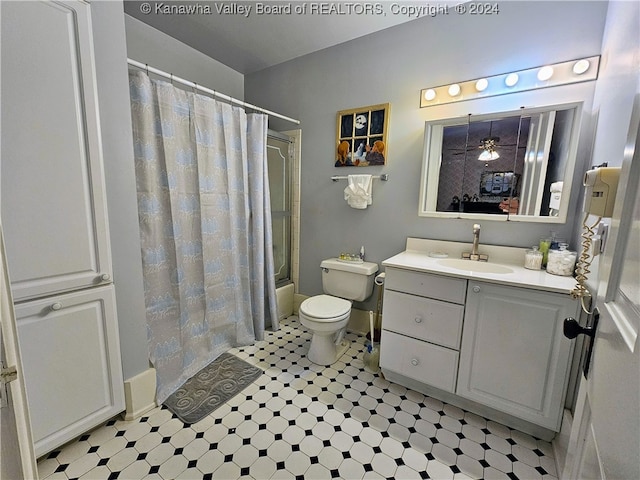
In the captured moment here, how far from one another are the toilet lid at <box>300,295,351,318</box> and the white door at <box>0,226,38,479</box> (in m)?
1.41

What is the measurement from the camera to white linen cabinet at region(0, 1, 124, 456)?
0.99 m

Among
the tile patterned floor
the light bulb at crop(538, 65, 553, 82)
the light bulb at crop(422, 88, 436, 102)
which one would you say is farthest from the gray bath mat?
the light bulb at crop(538, 65, 553, 82)

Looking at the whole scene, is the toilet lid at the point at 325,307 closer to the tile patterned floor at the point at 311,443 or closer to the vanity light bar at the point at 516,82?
the tile patterned floor at the point at 311,443

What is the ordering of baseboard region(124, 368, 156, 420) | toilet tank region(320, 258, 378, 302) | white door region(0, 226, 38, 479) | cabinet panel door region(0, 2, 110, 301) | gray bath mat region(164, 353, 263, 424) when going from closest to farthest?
white door region(0, 226, 38, 479)
cabinet panel door region(0, 2, 110, 301)
baseboard region(124, 368, 156, 420)
gray bath mat region(164, 353, 263, 424)
toilet tank region(320, 258, 378, 302)

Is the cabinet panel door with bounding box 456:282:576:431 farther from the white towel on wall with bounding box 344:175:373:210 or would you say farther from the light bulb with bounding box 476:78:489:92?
the light bulb with bounding box 476:78:489:92

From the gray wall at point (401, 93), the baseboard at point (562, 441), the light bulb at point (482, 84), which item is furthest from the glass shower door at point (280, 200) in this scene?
the baseboard at point (562, 441)

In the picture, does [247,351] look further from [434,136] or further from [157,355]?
[434,136]

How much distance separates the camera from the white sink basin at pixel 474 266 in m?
1.67

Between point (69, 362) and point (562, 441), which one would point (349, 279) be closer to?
point (562, 441)

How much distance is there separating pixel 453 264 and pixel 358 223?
2.73 ft

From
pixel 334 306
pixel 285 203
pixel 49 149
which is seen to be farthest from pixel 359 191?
pixel 49 149

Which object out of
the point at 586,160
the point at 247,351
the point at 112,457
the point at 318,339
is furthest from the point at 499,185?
the point at 112,457

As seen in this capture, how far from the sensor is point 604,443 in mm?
463

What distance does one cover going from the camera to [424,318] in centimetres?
162
